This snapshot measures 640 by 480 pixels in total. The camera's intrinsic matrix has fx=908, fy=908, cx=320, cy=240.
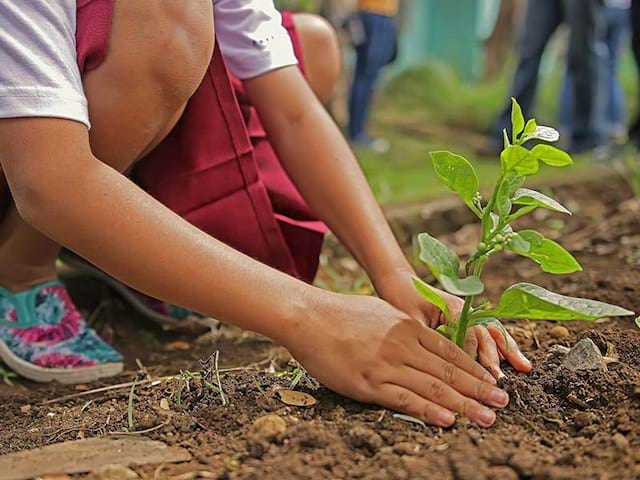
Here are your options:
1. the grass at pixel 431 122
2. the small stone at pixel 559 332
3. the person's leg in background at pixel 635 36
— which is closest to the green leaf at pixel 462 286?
the small stone at pixel 559 332

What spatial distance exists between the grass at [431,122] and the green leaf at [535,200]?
5.83 feet

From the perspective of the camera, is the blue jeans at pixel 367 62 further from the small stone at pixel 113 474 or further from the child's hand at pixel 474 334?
the small stone at pixel 113 474

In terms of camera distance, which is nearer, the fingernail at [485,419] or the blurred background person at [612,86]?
the fingernail at [485,419]

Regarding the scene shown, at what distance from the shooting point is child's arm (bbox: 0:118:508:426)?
1149mm

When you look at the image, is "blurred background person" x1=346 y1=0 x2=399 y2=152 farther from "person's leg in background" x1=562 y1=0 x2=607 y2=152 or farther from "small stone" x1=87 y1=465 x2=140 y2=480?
"small stone" x1=87 y1=465 x2=140 y2=480

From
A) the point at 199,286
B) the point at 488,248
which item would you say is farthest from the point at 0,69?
the point at 488,248

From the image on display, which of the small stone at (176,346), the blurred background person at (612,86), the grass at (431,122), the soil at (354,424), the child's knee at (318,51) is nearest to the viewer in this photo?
the soil at (354,424)

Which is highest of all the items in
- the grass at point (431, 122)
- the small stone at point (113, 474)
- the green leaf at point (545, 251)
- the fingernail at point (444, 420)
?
the green leaf at point (545, 251)

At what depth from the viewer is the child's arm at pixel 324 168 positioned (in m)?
1.57

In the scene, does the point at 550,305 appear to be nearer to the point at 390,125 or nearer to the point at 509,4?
the point at 390,125

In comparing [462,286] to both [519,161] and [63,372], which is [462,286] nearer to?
[519,161]

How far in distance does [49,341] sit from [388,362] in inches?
34.9

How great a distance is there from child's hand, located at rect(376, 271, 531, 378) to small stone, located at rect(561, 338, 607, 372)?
0.19 feet

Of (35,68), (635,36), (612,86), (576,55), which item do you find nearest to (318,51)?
(35,68)
